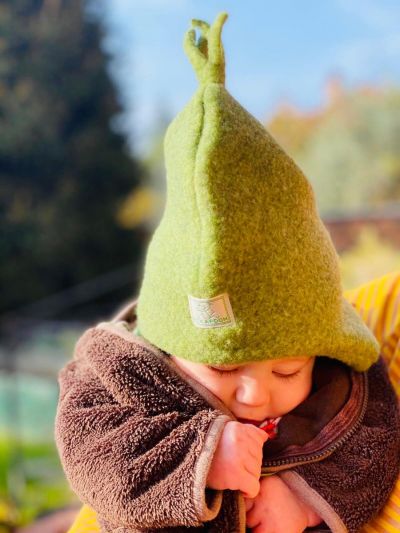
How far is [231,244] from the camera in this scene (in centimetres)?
80

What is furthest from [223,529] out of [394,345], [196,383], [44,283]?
[44,283]

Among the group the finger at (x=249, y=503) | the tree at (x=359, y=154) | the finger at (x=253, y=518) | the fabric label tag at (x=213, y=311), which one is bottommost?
the tree at (x=359, y=154)

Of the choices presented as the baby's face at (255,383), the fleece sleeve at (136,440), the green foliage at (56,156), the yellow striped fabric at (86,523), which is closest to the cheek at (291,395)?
the baby's face at (255,383)

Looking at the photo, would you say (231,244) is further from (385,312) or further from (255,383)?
(385,312)

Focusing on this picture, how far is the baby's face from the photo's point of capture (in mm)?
886

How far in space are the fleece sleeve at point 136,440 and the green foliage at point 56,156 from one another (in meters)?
6.92

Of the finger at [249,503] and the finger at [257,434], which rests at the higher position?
the finger at [257,434]

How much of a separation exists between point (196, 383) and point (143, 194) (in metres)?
7.98

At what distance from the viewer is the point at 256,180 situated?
2.70ft

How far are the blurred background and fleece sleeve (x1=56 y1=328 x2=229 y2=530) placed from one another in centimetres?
461

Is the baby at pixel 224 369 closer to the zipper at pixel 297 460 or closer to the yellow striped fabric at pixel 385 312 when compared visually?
the zipper at pixel 297 460

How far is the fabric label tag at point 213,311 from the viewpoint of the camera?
816 millimetres

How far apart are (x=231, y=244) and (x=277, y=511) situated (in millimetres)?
371

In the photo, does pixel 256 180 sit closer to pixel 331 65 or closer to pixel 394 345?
pixel 394 345
